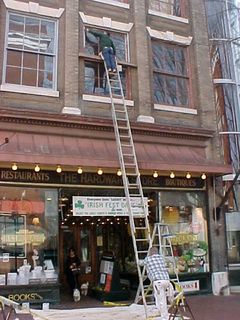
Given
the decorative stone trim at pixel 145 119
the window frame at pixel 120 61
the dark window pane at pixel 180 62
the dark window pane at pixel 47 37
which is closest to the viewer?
the dark window pane at pixel 47 37

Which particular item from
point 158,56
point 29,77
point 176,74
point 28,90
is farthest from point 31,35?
point 176,74

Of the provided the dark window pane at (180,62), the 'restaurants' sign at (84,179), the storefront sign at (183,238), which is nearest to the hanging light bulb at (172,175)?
the 'restaurants' sign at (84,179)

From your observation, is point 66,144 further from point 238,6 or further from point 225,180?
point 238,6

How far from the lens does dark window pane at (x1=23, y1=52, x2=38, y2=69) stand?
12.6 m

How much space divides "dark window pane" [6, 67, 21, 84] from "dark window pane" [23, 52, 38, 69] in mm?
318

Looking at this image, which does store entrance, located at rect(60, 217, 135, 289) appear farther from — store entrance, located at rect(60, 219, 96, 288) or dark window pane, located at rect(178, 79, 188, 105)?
dark window pane, located at rect(178, 79, 188, 105)

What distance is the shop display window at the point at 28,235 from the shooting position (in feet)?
36.8

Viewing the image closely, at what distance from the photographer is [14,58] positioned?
12.5m

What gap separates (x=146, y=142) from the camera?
1344 centimetres

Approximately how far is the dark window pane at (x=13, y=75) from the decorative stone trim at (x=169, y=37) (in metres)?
4.61

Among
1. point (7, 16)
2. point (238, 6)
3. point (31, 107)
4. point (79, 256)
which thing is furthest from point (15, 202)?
point (238, 6)

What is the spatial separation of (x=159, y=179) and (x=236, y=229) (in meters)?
3.27

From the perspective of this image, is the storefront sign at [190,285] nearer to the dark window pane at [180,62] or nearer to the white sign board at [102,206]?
the white sign board at [102,206]

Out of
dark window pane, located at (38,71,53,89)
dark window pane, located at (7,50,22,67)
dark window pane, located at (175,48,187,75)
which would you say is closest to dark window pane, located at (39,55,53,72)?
dark window pane, located at (38,71,53,89)
